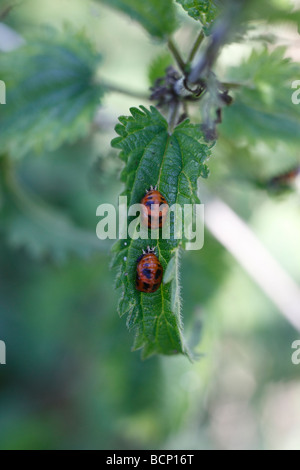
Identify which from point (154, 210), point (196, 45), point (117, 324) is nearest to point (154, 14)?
point (196, 45)

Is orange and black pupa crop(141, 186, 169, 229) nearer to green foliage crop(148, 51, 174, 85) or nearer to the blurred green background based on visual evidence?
green foliage crop(148, 51, 174, 85)

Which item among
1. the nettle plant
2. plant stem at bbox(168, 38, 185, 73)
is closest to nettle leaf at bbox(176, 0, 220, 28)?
the nettle plant

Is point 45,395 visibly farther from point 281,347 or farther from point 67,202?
point 281,347

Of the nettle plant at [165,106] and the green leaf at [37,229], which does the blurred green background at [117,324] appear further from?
the nettle plant at [165,106]

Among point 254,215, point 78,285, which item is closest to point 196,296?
point 254,215

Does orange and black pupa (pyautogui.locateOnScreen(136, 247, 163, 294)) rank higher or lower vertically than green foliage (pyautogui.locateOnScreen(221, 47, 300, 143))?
lower

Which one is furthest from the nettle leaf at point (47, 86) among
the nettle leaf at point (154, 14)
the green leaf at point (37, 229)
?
the green leaf at point (37, 229)
